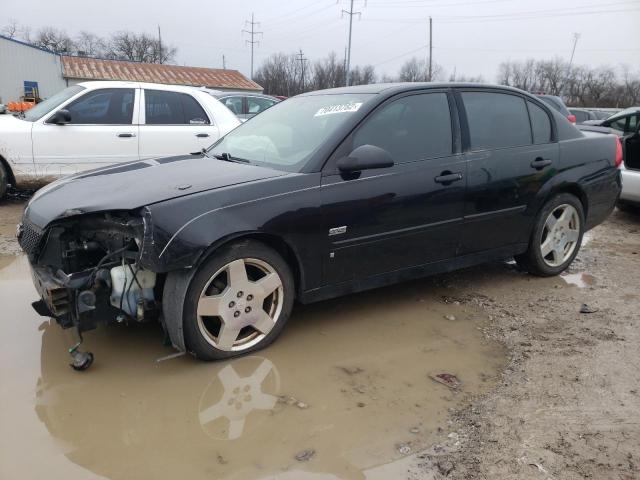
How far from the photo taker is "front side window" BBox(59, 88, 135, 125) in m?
7.00

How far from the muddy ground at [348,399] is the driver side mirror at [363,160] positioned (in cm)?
117

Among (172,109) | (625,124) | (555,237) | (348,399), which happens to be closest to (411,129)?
(555,237)

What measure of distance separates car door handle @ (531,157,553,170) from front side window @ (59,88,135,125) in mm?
5286

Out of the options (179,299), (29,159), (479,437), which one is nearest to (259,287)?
(179,299)

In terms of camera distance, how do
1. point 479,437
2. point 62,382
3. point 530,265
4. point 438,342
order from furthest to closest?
point 530,265 → point 438,342 → point 62,382 → point 479,437

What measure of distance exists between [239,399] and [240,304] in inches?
23.1

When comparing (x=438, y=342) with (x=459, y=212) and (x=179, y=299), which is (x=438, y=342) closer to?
(x=459, y=212)

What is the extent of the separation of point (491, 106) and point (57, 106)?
554 centimetres

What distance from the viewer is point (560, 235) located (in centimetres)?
492

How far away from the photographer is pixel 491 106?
4.42 meters

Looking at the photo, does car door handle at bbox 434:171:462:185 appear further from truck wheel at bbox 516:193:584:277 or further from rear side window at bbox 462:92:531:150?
truck wheel at bbox 516:193:584:277

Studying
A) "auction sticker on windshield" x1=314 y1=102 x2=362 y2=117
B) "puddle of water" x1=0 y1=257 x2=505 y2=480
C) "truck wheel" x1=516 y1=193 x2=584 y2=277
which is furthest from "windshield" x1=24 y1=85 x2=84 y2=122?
"truck wheel" x1=516 y1=193 x2=584 y2=277

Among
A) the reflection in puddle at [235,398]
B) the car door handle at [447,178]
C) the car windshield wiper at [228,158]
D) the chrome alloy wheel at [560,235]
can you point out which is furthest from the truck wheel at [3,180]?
the chrome alloy wheel at [560,235]

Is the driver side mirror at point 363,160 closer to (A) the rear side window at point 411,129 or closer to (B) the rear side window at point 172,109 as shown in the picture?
(A) the rear side window at point 411,129
